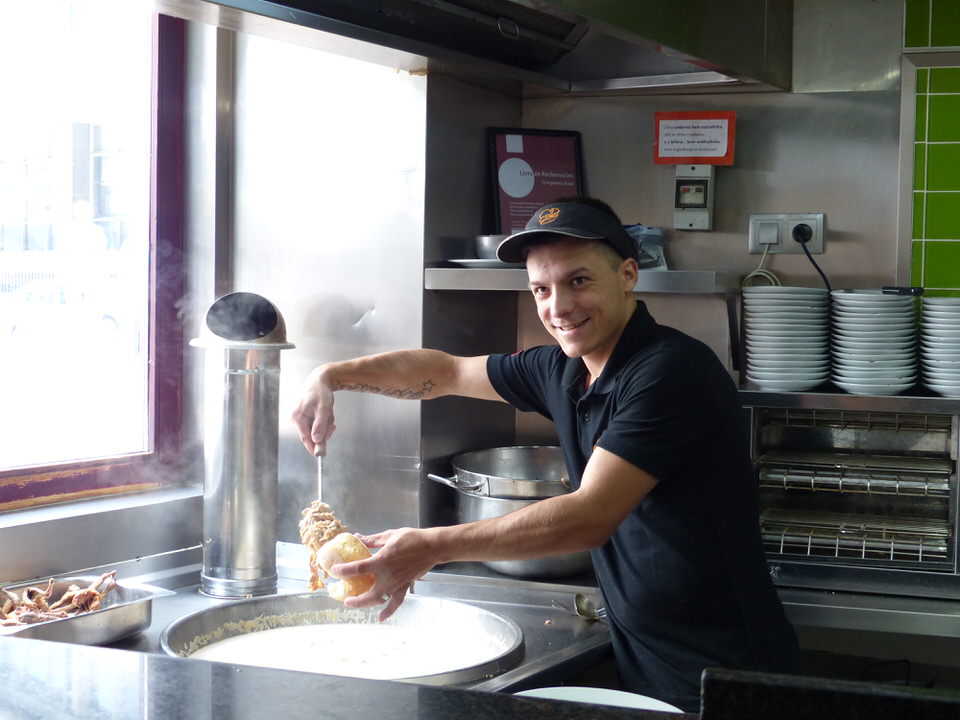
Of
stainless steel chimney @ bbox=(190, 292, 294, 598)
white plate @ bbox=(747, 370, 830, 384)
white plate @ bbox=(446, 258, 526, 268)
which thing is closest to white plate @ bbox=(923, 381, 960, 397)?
white plate @ bbox=(747, 370, 830, 384)

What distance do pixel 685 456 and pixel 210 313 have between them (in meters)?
1.01

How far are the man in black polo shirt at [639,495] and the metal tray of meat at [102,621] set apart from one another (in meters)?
0.42

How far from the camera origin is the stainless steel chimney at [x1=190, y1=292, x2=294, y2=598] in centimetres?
216

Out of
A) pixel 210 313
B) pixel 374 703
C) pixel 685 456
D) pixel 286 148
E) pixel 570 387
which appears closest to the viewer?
pixel 374 703

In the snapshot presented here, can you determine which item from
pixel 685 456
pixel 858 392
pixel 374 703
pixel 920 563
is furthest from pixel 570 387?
pixel 374 703

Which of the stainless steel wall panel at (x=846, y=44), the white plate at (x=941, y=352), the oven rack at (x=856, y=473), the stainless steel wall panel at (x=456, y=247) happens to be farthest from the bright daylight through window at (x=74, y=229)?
the white plate at (x=941, y=352)

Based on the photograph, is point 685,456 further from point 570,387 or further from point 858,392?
point 858,392

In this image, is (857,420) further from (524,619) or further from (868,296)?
(524,619)

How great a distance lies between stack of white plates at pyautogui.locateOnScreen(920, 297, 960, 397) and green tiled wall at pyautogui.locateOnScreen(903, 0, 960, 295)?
30 cm

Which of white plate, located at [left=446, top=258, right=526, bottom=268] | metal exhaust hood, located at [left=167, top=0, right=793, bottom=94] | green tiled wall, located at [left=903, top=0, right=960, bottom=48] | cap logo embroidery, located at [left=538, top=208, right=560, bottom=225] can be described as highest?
green tiled wall, located at [left=903, top=0, right=960, bottom=48]

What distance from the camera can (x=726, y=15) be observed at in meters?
2.11

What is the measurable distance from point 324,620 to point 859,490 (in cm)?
117

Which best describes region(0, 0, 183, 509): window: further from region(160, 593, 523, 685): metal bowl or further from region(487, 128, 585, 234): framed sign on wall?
region(487, 128, 585, 234): framed sign on wall

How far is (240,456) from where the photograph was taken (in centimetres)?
217
